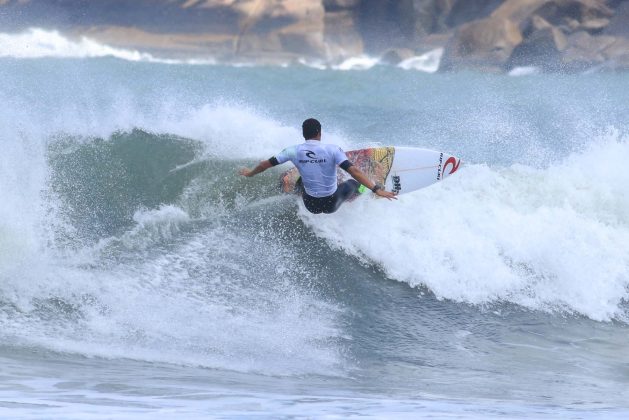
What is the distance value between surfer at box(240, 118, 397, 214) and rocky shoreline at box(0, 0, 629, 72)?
37.3 metres

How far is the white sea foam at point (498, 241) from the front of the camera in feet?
24.6

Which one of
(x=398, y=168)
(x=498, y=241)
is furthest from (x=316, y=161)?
(x=498, y=241)

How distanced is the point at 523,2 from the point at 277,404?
4565 centimetres

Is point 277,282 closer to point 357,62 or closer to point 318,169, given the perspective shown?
point 318,169

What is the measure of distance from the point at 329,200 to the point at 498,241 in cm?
193

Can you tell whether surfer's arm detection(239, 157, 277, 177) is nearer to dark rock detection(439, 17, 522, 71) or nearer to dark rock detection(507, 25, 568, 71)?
dark rock detection(507, 25, 568, 71)

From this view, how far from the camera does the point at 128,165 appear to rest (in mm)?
9062

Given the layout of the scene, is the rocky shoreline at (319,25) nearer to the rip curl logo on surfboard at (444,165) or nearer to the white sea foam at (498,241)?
the white sea foam at (498,241)

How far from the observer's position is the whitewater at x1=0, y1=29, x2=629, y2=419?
15.2ft

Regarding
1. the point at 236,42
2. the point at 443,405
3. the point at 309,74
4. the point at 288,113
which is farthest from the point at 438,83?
the point at 443,405

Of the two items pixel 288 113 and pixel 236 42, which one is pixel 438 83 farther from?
pixel 236 42

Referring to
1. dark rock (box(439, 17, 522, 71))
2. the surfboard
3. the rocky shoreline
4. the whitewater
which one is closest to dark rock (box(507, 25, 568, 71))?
the rocky shoreline

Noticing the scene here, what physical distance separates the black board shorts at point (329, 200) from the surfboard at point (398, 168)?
20.5 inches

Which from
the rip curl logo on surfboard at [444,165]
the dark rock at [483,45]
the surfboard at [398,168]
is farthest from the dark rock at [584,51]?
the surfboard at [398,168]
